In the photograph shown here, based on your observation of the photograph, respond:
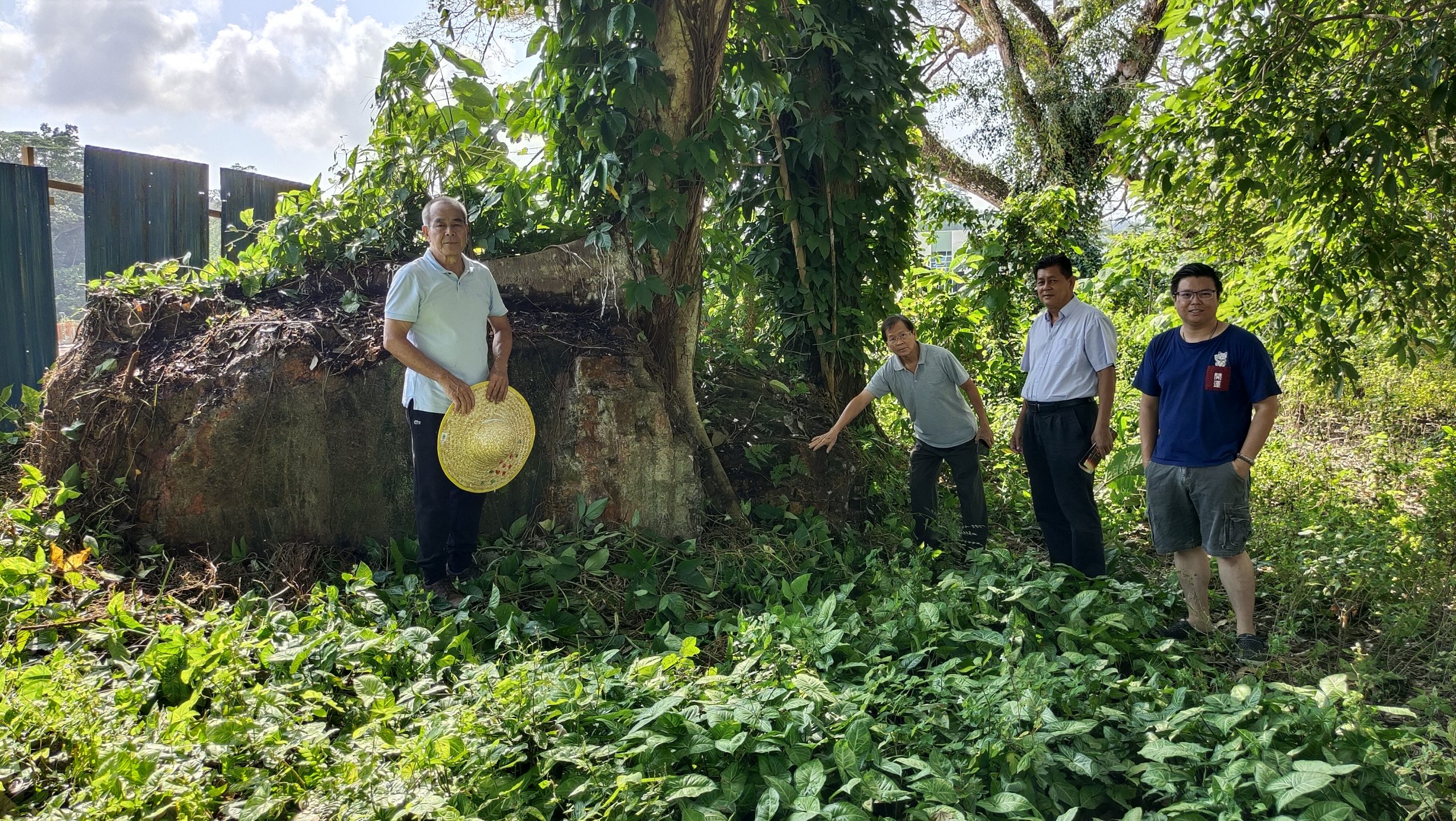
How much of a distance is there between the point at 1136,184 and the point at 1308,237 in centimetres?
135

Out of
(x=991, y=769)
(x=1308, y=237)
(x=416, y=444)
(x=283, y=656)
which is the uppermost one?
(x=1308, y=237)

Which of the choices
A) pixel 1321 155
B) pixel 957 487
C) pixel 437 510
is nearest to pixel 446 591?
pixel 437 510

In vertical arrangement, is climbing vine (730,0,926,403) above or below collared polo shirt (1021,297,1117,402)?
above

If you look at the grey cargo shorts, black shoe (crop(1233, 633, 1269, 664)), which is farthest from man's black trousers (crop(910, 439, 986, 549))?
black shoe (crop(1233, 633, 1269, 664))

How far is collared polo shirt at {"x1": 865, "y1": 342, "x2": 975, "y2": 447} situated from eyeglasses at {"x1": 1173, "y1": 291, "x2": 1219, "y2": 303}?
119cm

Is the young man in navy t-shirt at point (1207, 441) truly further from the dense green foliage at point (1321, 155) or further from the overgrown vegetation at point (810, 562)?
the dense green foliage at point (1321, 155)

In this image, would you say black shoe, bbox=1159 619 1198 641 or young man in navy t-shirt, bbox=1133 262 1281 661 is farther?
black shoe, bbox=1159 619 1198 641

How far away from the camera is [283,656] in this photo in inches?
108

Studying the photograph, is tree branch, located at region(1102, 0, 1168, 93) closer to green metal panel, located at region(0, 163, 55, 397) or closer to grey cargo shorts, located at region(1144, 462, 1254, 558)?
grey cargo shorts, located at region(1144, 462, 1254, 558)

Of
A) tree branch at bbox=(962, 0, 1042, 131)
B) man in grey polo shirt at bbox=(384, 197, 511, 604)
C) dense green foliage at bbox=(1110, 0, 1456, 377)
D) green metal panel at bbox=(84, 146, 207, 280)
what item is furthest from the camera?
tree branch at bbox=(962, 0, 1042, 131)

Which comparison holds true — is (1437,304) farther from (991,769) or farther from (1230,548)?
(991,769)

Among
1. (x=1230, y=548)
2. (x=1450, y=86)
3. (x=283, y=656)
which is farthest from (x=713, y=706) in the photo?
(x=1450, y=86)

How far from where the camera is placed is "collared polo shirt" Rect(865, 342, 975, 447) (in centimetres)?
443

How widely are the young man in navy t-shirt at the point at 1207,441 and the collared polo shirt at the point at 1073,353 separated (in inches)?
10.4
